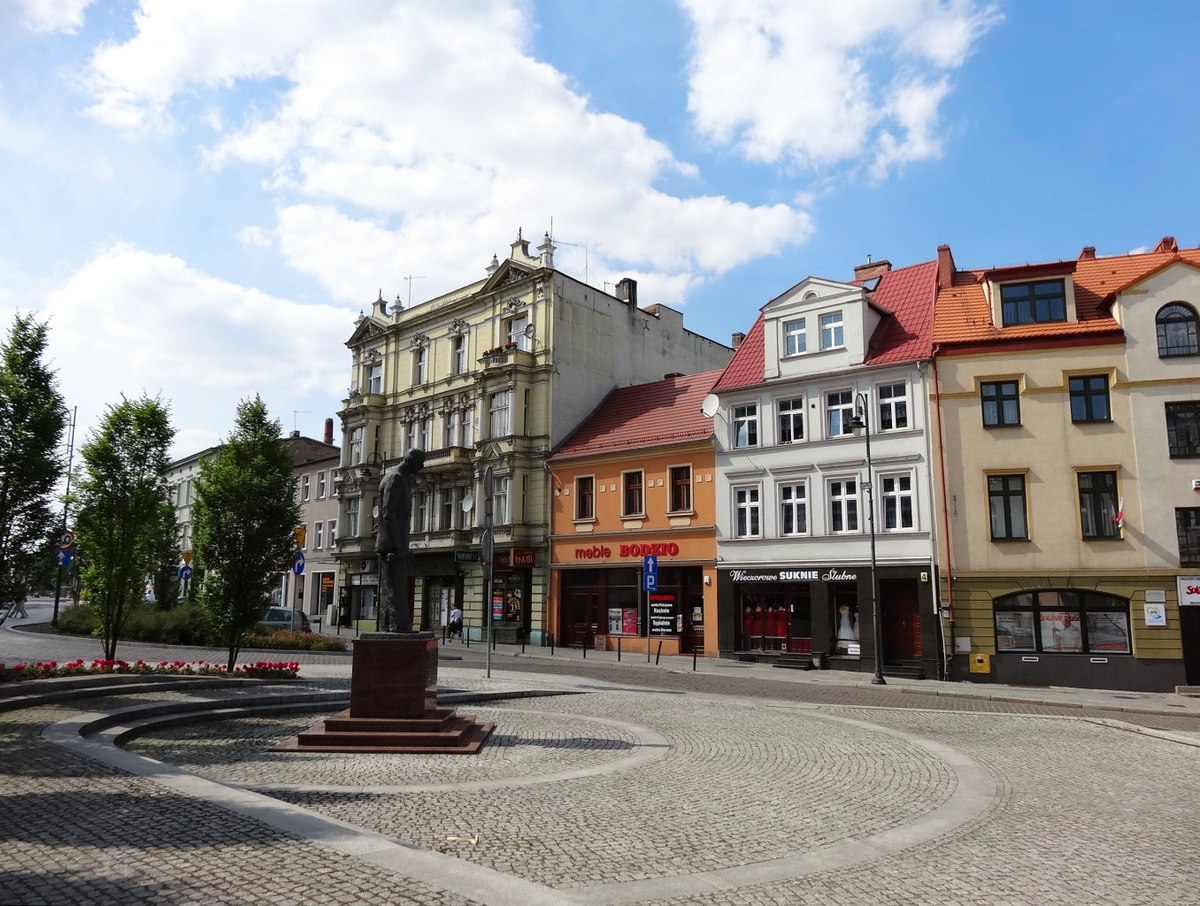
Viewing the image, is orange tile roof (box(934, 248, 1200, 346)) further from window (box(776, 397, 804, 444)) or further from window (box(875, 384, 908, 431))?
window (box(776, 397, 804, 444))

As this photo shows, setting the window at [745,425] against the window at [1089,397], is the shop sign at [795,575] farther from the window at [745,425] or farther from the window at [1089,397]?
the window at [1089,397]

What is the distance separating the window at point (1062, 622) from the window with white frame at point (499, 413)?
22024mm

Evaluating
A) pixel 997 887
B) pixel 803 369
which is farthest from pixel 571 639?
pixel 997 887

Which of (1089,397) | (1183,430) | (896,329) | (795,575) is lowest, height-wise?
(795,575)

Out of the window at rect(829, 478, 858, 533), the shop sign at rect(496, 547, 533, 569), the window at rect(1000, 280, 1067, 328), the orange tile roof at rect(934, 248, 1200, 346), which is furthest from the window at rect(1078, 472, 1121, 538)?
the shop sign at rect(496, 547, 533, 569)

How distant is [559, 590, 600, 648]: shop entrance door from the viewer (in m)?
35.1

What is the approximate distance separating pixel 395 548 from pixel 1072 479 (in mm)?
20850

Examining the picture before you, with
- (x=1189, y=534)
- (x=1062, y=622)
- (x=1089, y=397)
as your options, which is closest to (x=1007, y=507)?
(x=1062, y=622)

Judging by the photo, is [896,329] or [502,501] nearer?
[896,329]

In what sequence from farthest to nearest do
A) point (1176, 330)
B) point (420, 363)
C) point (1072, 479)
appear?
point (420, 363) → point (1072, 479) → point (1176, 330)

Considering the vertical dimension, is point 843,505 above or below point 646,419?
below

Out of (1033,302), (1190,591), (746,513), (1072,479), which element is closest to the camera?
(1190,591)

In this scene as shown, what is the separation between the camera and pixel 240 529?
2030 centimetres

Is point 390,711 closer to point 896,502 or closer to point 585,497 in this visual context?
point 896,502
